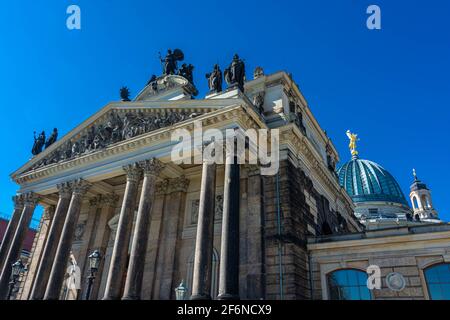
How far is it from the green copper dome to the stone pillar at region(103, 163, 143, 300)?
58233 mm

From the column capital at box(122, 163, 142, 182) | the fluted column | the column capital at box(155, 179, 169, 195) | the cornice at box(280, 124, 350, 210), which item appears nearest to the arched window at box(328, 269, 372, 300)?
the cornice at box(280, 124, 350, 210)

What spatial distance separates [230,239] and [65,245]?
12414 millimetres

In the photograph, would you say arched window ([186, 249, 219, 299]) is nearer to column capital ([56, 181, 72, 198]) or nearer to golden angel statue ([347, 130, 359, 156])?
column capital ([56, 181, 72, 198])

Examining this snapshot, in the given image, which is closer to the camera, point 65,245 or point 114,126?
point 65,245

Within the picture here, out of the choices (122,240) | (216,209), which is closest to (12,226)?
(122,240)

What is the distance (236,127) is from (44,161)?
60.9 ft

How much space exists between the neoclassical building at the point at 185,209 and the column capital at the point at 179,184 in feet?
0.24

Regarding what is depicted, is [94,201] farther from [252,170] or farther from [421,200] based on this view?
[421,200]

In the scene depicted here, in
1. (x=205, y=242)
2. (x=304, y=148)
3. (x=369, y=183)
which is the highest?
(x=369, y=183)

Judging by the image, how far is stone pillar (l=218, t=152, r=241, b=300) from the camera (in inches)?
622

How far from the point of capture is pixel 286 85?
1096 inches

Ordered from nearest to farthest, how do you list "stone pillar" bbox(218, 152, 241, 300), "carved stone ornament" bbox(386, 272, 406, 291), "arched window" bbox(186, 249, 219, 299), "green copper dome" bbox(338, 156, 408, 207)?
"stone pillar" bbox(218, 152, 241, 300), "carved stone ornament" bbox(386, 272, 406, 291), "arched window" bbox(186, 249, 219, 299), "green copper dome" bbox(338, 156, 408, 207)

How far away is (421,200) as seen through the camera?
8762 centimetres
